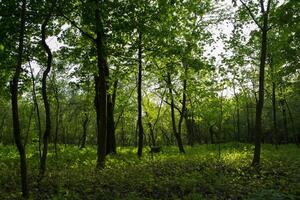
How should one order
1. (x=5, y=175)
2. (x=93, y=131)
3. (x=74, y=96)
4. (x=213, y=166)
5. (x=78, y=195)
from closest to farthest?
(x=78, y=195) → (x=5, y=175) → (x=213, y=166) → (x=74, y=96) → (x=93, y=131)

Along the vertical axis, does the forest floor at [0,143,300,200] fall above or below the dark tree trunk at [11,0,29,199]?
below

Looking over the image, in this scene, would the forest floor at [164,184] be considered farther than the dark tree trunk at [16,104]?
Yes

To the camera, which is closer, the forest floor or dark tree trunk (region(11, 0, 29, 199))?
dark tree trunk (region(11, 0, 29, 199))

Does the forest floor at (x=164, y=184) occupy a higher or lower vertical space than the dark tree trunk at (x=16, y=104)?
lower

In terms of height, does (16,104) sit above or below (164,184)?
above

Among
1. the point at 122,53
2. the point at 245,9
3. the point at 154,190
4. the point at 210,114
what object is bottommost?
the point at 154,190

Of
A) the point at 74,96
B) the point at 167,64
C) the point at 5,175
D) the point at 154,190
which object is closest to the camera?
the point at 154,190

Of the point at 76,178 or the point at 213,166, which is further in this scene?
the point at 213,166

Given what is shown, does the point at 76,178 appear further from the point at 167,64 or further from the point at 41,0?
the point at 167,64

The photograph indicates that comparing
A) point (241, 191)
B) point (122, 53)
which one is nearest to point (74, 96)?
point (122, 53)

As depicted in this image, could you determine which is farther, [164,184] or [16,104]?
[164,184]

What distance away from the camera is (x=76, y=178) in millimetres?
13484

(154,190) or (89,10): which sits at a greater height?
(89,10)

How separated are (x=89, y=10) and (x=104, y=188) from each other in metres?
7.10
